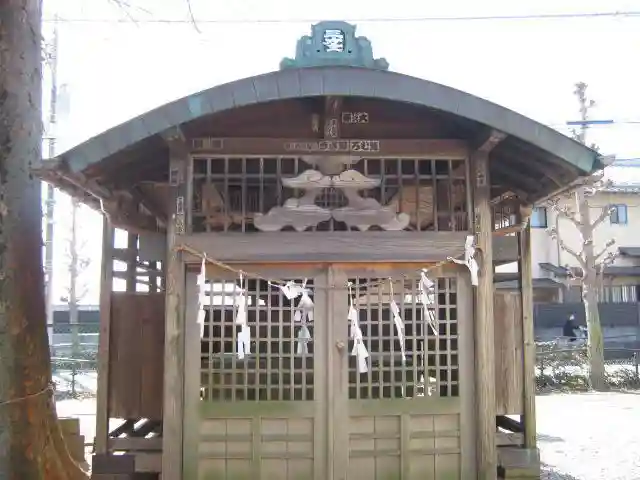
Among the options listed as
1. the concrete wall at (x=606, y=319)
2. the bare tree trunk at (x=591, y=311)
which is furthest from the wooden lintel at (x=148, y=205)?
the concrete wall at (x=606, y=319)

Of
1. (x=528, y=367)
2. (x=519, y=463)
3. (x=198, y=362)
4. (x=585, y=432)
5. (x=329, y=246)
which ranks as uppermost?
(x=329, y=246)

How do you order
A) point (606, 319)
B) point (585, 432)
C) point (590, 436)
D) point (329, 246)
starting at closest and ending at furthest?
point (329, 246) < point (590, 436) < point (585, 432) < point (606, 319)

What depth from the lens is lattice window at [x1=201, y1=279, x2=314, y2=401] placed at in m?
6.21

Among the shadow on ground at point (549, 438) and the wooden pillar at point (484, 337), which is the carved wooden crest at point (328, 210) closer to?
the wooden pillar at point (484, 337)

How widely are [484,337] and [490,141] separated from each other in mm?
1830

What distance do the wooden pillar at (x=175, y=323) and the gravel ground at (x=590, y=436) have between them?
18.5 ft

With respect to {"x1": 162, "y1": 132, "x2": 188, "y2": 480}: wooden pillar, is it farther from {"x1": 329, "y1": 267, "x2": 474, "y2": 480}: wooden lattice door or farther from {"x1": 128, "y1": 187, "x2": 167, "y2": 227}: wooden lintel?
{"x1": 329, "y1": 267, "x2": 474, "y2": 480}: wooden lattice door

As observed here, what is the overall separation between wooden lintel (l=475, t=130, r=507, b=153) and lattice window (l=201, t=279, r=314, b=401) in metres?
2.06

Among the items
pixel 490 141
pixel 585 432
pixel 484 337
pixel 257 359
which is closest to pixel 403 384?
pixel 484 337

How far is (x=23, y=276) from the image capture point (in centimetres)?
600

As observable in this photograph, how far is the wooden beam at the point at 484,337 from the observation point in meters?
6.18

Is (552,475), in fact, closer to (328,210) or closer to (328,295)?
(328,295)

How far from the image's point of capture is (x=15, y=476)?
5.86 metres

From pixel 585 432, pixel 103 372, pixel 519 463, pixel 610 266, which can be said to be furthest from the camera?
pixel 610 266
